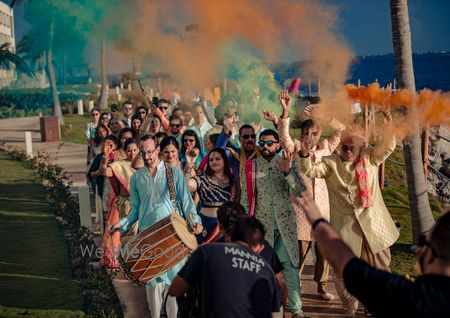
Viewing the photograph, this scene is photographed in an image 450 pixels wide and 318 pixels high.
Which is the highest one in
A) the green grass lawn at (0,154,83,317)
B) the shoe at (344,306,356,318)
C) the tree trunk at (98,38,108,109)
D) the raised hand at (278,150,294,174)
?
the tree trunk at (98,38,108,109)

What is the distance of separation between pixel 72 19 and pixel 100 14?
4.37 metres

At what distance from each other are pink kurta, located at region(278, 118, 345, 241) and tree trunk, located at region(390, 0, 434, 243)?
47.6 inches

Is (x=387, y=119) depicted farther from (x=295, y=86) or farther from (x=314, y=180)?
(x=295, y=86)

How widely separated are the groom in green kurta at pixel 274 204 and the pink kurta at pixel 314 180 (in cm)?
17

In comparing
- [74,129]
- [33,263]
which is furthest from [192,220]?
[74,129]

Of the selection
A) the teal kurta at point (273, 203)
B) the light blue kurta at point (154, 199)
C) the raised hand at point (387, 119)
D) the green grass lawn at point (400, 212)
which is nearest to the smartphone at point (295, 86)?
the green grass lawn at point (400, 212)

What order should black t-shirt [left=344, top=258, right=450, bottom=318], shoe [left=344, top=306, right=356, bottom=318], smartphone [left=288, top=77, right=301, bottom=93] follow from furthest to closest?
smartphone [left=288, top=77, right=301, bottom=93]
shoe [left=344, top=306, right=356, bottom=318]
black t-shirt [left=344, top=258, right=450, bottom=318]

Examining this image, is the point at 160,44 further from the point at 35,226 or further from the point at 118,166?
the point at 118,166

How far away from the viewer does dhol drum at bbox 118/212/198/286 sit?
6043 mm

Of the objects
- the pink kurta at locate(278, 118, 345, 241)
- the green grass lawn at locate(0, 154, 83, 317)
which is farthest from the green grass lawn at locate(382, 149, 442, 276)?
the green grass lawn at locate(0, 154, 83, 317)

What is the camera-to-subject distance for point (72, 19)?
3681 cm

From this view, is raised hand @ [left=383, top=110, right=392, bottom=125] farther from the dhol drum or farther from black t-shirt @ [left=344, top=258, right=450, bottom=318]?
black t-shirt @ [left=344, top=258, right=450, bottom=318]

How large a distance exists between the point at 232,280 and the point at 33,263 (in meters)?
5.59

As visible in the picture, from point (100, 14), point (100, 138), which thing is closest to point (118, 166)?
point (100, 138)
